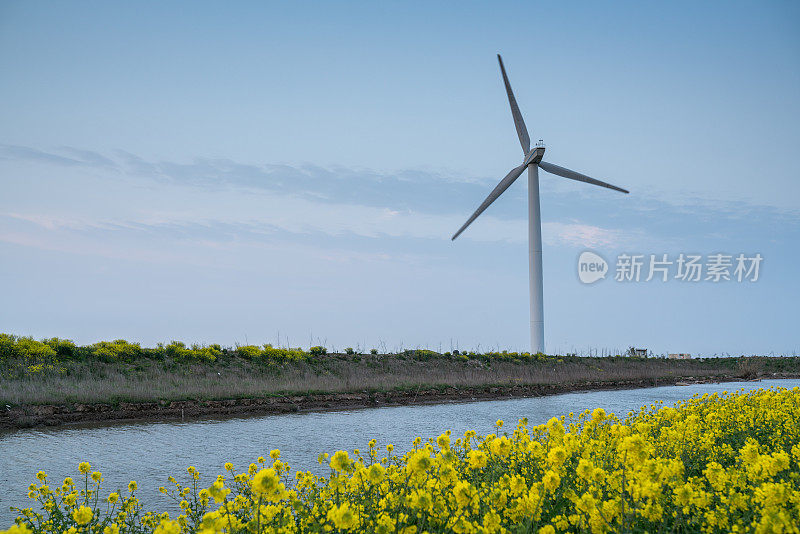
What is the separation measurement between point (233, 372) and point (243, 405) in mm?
6636

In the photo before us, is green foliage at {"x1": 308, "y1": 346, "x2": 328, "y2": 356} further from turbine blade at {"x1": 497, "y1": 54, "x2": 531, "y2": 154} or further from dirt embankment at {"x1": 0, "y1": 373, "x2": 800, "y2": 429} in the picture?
turbine blade at {"x1": 497, "y1": 54, "x2": 531, "y2": 154}

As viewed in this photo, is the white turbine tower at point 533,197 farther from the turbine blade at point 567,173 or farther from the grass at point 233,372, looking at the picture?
the grass at point 233,372

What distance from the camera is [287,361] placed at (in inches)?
1201

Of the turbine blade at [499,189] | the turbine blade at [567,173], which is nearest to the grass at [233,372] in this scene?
the turbine blade at [499,189]

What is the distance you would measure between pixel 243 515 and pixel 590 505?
3122 mm

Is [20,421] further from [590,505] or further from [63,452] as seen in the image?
[590,505]

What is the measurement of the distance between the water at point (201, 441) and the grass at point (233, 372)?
11.3ft

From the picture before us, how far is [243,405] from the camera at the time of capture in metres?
20.5

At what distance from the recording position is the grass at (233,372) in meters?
19.9

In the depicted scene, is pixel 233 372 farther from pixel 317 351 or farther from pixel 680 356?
pixel 680 356

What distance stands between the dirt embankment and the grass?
1.05 feet

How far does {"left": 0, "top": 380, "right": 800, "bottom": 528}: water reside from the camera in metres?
10.2

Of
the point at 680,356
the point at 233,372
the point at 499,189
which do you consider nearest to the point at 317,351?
the point at 233,372

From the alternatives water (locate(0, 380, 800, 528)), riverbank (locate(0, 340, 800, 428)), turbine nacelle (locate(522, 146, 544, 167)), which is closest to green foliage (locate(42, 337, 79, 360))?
riverbank (locate(0, 340, 800, 428))
